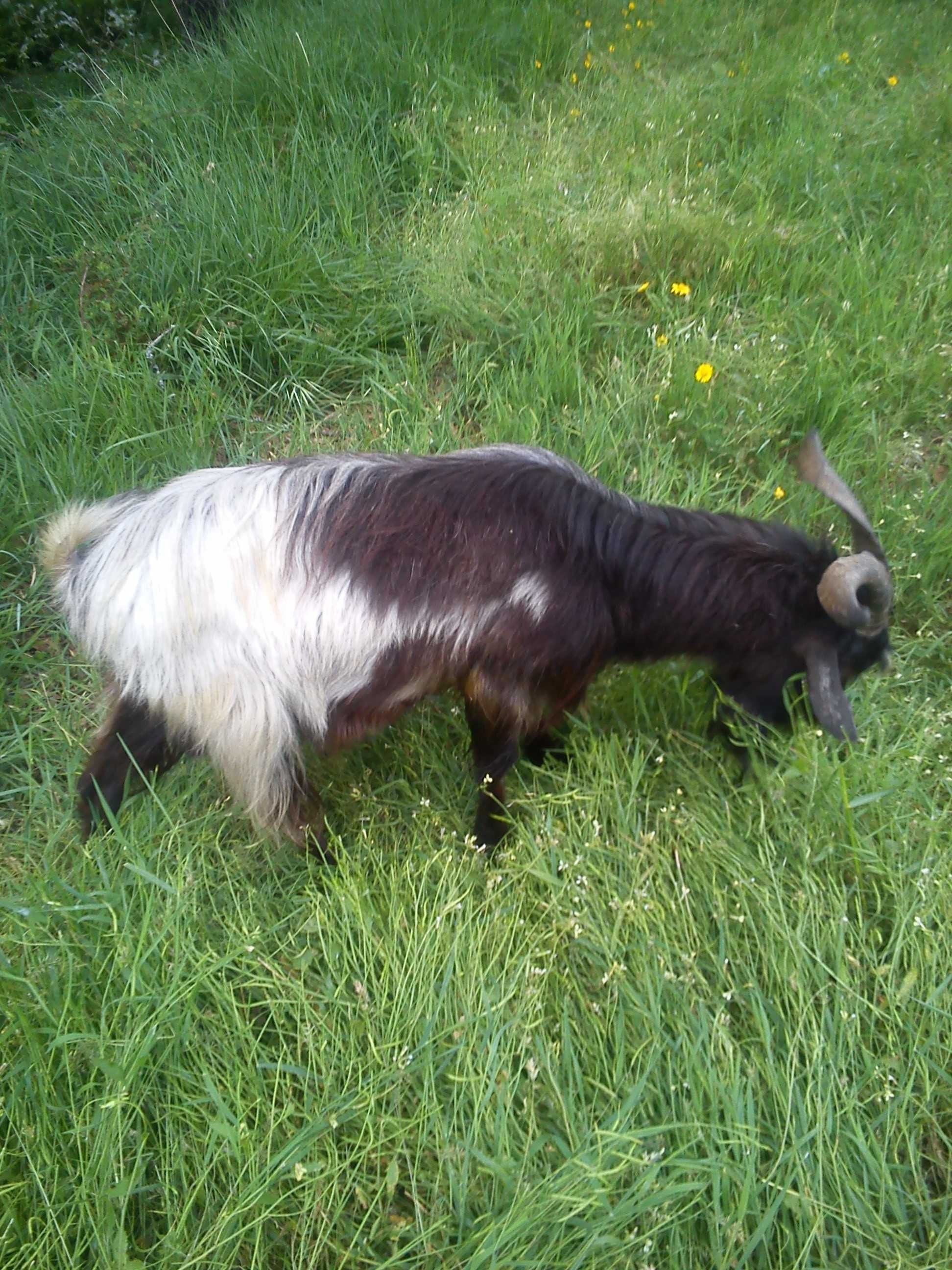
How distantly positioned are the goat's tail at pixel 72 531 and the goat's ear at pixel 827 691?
2.11 m

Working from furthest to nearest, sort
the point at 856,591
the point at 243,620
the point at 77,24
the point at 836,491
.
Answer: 1. the point at 77,24
2. the point at 836,491
3. the point at 856,591
4. the point at 243,620

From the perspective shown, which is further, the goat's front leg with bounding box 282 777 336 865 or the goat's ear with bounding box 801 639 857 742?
the goat's front leg with bounding box 282 777 336 865

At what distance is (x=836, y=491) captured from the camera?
256 cm

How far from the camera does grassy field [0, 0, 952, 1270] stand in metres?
1.91

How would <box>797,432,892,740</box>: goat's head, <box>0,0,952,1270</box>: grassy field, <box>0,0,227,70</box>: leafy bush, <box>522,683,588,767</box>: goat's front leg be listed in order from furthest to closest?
<box>0,0,227,70</box>: leafy bush → <box>522,683,588,767</box>: goat's front leg → <box>797,432,892,740</box>: goat's head → <box>0,0,952,1270</box>: grassy field

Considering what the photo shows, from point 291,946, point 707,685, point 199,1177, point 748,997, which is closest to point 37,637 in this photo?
point 291,946

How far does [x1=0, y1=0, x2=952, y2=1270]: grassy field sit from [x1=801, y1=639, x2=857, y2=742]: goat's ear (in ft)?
0.33

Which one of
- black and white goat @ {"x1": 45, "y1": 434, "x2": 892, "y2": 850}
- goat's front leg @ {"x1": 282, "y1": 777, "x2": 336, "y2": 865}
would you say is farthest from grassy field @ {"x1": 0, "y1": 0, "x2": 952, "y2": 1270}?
black and white goat @ {"x1": 45, "y1": 434, "x2": 892, "y2": 850}

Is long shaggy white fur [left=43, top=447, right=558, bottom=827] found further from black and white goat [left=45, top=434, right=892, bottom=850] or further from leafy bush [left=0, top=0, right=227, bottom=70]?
leafy bush [left=0, top=0, right=227, bottom=70]

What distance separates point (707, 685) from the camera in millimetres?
2895

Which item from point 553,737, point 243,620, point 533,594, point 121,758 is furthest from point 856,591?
point 121,758

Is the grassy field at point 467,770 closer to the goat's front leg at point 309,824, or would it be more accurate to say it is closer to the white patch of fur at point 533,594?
the goat's front leg at point 309,824

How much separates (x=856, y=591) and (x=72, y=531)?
228cm

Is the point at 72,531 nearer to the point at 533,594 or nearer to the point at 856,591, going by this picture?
the point at 533,594
